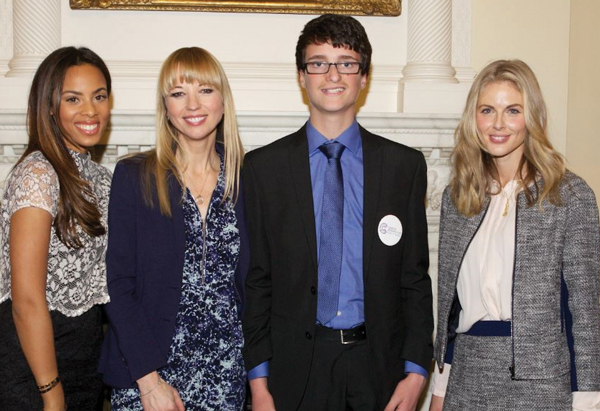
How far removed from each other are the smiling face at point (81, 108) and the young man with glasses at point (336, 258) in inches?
23.9

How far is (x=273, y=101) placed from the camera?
12.9 ft

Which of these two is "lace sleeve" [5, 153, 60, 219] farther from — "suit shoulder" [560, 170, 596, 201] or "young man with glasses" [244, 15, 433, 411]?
"suit shoulder" [560, 170, 596, 201]

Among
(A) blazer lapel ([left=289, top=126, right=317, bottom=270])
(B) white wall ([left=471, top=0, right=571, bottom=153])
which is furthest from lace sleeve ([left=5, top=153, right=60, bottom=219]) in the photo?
(B) white wall ([left=471, top=0, right=571, bottom=153])

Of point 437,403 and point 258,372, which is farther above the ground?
point 258,372

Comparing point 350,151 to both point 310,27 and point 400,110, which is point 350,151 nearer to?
point 310,27

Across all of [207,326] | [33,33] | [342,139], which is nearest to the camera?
[207,326]

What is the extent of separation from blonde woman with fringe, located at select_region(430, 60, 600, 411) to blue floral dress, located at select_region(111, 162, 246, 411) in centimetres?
78

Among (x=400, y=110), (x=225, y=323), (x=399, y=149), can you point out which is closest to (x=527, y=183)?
(x=399, y=149)

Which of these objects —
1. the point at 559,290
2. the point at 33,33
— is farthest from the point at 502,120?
the point at 33,33

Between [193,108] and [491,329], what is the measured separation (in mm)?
1293

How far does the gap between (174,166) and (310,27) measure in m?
0.71

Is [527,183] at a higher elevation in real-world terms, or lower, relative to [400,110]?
lower

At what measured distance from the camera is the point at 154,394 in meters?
2.46

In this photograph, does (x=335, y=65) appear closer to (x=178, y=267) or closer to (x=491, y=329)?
(x=178, y=267)
